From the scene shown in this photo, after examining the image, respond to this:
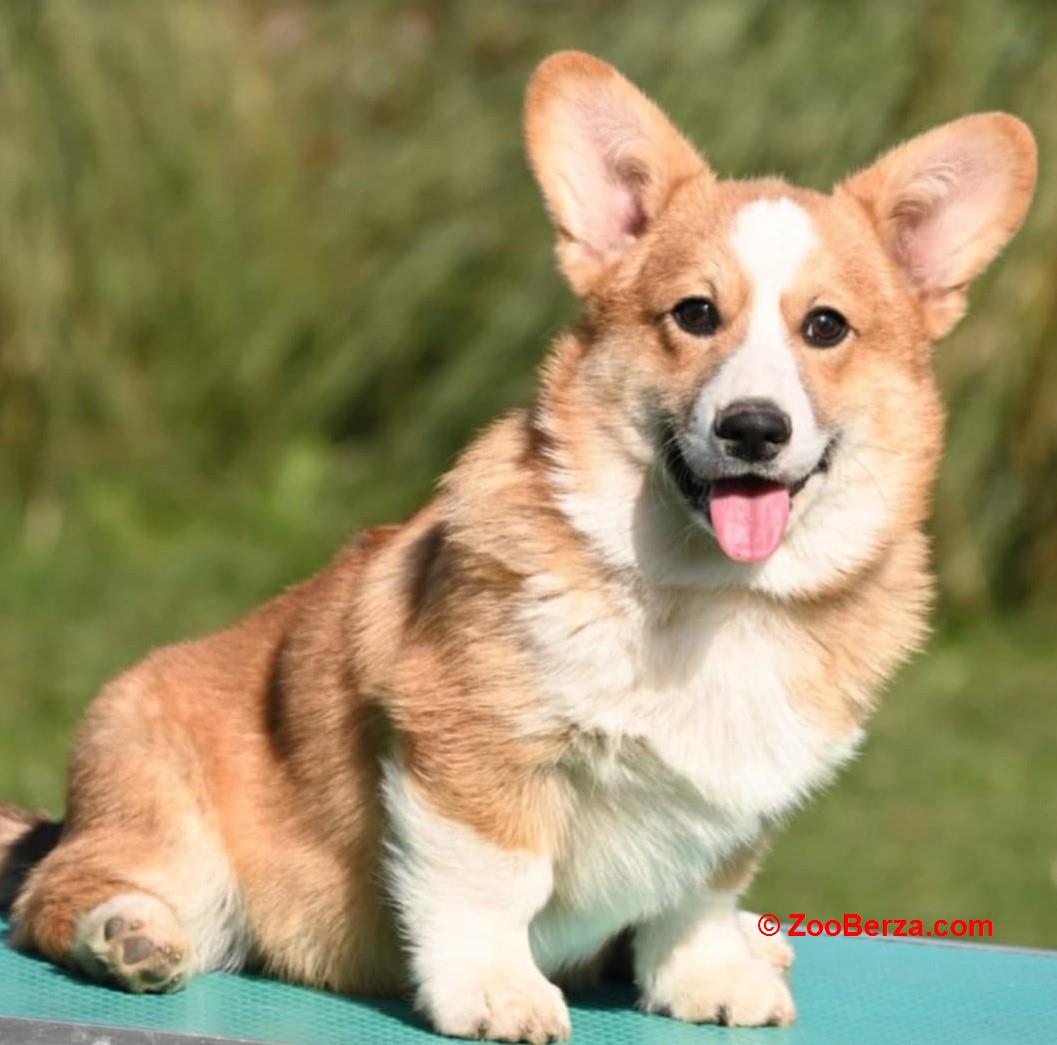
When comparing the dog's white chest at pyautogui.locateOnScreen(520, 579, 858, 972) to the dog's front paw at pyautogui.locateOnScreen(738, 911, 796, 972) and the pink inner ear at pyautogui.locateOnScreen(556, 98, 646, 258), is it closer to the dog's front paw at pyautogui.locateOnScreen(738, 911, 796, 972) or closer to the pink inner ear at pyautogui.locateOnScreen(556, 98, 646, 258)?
the dog's front paw at pyautogui.locateOnScreen(738, 911, 796, 972)

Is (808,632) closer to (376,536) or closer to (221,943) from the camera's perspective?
(376,536)

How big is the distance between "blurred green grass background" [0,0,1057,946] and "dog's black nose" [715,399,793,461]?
476cm

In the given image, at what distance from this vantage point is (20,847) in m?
4.52

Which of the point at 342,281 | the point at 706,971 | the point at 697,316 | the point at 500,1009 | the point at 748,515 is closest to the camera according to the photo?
the point at 500,1009

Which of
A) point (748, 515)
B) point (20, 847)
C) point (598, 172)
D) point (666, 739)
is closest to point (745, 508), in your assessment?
point (748, 515)

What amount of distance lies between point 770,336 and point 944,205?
2.10 feet

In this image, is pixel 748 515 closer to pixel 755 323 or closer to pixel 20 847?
pixel 755 323

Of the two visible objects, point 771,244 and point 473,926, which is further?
point 771,244

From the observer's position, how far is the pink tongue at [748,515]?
371 centimetres

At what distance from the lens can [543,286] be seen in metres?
9.09

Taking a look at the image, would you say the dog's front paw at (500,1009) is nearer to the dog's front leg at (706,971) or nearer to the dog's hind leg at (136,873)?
the dog's front leg at (706,971)

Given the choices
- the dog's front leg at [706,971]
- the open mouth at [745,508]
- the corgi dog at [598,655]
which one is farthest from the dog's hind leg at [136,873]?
the open mouth at [745,508]

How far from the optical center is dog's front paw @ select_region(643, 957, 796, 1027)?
3.97 metres

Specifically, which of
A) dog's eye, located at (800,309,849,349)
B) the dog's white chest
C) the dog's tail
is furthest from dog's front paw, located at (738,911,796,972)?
the dog's tail
